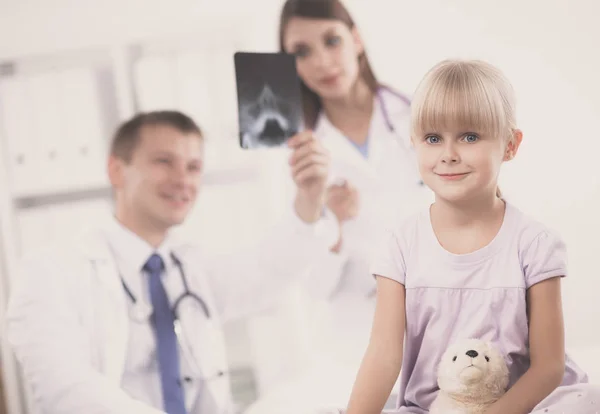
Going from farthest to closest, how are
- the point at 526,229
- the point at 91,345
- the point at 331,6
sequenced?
1. the point at 331,6
2. the point at 91,345
3. the point at 526,229

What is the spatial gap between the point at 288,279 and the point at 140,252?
42cm

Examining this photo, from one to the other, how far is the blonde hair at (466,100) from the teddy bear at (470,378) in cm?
45

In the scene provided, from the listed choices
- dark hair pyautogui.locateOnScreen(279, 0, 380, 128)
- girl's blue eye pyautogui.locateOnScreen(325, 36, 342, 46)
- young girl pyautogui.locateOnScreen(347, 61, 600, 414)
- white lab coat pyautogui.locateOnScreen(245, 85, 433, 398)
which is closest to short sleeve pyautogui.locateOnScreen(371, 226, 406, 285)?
young girl pyautogui.locateOnScreen(347, 61, 600, 414)

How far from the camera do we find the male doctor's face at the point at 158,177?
1936 mm

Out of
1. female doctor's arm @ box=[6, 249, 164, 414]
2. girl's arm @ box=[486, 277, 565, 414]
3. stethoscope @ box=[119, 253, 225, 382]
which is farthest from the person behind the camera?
stethoscope @ box=[119, 253, 225, 382]

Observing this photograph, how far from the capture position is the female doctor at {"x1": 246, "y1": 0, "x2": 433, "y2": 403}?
1972mm

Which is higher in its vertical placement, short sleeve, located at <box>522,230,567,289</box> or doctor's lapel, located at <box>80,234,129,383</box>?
short sleeve, located at <box>522,230,567,289</box>

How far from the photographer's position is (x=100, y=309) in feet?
6.03

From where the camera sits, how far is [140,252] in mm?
1918

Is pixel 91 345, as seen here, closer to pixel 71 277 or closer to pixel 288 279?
pixel 71 277

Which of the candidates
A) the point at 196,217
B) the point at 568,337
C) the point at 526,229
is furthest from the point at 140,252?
the point at 568,337

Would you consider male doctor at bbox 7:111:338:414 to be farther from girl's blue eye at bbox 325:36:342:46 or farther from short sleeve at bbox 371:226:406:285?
short sleeve at bbox 371:226:406:285

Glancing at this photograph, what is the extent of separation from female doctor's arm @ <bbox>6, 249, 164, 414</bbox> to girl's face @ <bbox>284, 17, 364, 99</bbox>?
0.85 meters

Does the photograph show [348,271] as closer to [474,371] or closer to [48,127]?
[474,371]
